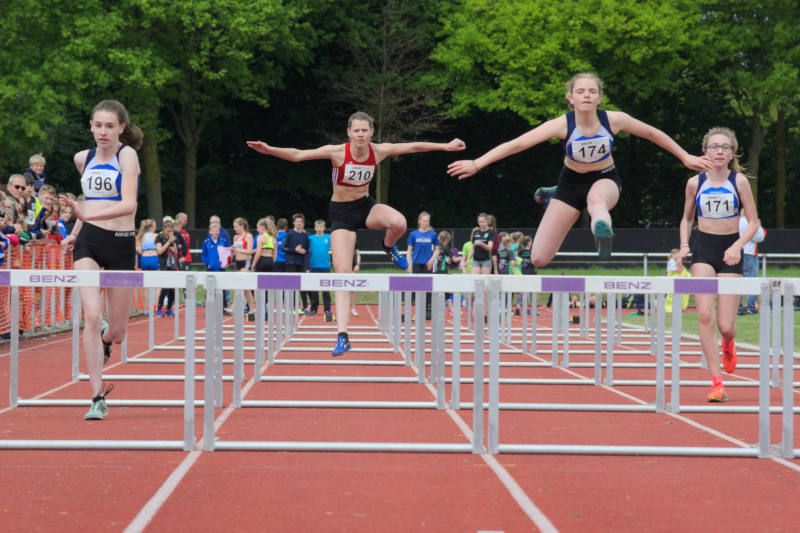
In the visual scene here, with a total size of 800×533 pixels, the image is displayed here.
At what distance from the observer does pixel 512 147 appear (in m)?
5.79

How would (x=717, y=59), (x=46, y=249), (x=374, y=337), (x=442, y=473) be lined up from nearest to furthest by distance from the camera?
(x=442, y=473)
(x=46, y=249)
(x=374, y=337)
(x=717, y=59)

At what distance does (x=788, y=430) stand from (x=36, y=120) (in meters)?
27.5

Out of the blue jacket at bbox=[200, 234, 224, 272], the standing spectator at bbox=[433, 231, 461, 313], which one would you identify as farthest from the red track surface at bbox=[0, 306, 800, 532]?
the blue jacket at bbox=[200, 234, 224, 272]

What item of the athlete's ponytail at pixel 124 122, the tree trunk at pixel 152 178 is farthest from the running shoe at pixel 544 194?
the tree trunk at pixel 152 178

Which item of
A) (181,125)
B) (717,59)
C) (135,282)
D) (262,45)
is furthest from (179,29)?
A: (135,282)

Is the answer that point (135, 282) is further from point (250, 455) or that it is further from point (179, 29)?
point (179, 29)

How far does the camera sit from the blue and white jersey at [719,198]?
7.67m

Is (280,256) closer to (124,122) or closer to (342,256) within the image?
(342,256)

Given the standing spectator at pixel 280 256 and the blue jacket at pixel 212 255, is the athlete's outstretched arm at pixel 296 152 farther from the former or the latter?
the blue jacket at pixel 212 255

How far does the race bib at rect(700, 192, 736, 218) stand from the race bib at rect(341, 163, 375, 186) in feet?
8.39

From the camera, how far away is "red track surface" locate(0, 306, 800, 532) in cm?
422

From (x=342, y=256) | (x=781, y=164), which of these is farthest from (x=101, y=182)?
(x=781, y=164)

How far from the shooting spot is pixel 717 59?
121ft

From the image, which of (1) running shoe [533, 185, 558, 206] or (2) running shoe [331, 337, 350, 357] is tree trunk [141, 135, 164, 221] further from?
(1) running shoe [533, 185, 558, 206]
